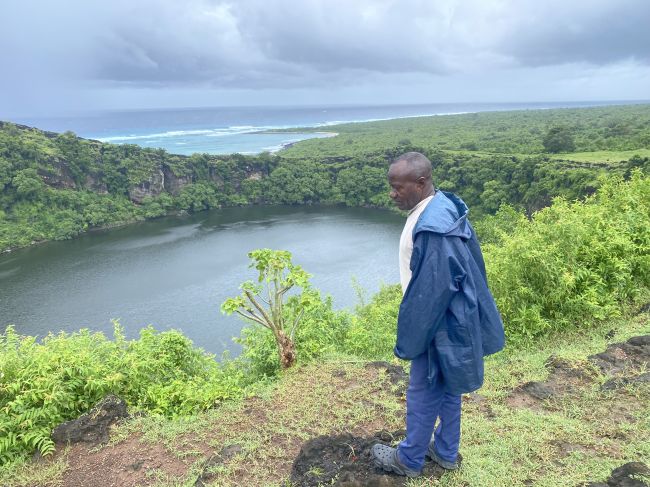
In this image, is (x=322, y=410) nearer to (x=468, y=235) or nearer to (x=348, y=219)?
(x=468, y=235)

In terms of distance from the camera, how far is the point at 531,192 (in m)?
39.8

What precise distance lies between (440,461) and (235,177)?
2528 inches

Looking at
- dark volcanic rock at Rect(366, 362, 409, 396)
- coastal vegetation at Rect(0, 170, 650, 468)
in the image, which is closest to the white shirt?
dark volcanic rock at Rect(366, 362, 409, 396)

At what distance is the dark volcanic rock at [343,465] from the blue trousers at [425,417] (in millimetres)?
138

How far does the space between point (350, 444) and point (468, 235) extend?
5.55 ft

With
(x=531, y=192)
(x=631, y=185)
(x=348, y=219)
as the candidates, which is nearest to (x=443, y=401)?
(x=631, y=185)

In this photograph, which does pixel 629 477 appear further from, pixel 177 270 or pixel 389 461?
pixel 177 270

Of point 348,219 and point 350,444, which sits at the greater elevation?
point 350,444

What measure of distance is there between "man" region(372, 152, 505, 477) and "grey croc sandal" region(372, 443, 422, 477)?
0.33 ft

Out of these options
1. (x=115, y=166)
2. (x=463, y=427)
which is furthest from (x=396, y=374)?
(x=115, y=166)

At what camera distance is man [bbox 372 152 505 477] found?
2.22 metres

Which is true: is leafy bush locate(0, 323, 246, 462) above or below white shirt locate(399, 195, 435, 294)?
below

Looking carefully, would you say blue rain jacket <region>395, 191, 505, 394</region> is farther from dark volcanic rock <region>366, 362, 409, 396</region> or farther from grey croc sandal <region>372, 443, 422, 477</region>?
dark volcanic rock <region>366, 362, 409, 396</region>

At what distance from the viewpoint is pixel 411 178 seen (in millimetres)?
2377
